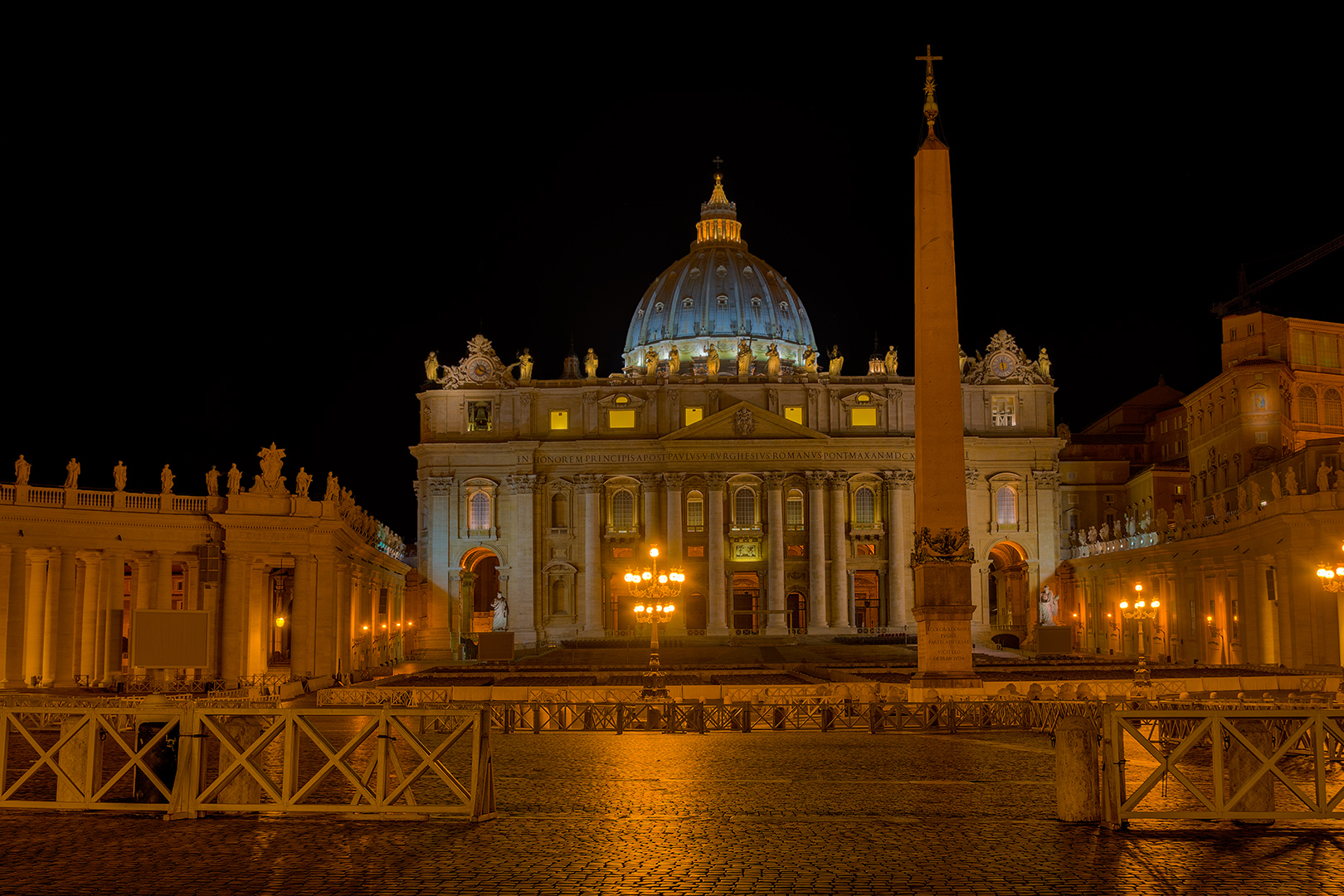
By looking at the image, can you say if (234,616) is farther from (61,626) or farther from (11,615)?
(11,615)

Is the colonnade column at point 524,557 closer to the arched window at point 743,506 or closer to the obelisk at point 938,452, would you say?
the arched window at point 743,506

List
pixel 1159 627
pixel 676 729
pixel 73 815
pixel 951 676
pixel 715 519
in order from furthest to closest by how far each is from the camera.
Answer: pixel 715 519 → pixel 1159 627 → pixel 951 676 → pixel 676 729 → pixel 73 815

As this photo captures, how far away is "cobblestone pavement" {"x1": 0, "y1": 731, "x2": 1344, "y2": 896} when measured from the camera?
10984mm

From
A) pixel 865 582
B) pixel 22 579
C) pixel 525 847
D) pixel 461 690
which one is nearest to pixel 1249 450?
pixel 865 582

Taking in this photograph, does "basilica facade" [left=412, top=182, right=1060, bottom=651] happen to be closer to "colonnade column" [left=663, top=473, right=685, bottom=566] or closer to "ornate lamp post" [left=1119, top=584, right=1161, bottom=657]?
"colonnade column" [left=663, top=473, right=685, bottom=566]

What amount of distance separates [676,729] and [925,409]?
7829mm

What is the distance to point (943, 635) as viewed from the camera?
90.5 feet

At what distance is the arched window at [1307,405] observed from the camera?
62.6 meters

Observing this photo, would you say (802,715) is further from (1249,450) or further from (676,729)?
(1249,450)

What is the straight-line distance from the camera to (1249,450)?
206 feet

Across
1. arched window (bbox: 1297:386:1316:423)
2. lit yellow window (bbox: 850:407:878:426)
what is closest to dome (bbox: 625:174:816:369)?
lit yellow window (bbox: 850:407:878:426)

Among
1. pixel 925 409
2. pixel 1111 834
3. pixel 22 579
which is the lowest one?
pixel 1111 834

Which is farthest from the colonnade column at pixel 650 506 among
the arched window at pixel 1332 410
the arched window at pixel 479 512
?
the arched window at pixel 1332 410

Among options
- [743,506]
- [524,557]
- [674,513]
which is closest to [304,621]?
[524,557]
